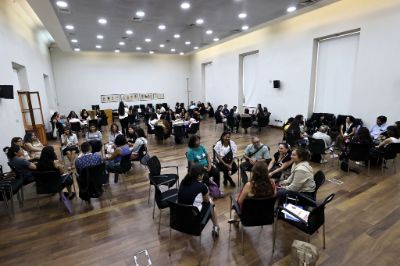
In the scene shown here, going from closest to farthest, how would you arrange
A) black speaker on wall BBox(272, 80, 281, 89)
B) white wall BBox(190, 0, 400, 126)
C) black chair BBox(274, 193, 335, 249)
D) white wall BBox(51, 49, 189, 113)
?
A: black chair BBox(274, 193, 335, 249)
white wall BBox(190, 0, 400, 126)
black speaker on wall BBox(272, 80, 281, 89)
white wall BBox(51, 49, 189, 113)

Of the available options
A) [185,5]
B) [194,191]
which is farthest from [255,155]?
[185,5]

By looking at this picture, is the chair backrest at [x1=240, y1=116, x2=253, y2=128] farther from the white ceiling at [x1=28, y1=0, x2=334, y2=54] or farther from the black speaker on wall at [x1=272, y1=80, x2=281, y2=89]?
the white ceiling at [x1=28, y1=0, x2=334, y2=54]

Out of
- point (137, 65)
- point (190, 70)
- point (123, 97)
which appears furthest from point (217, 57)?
point (123, 97)

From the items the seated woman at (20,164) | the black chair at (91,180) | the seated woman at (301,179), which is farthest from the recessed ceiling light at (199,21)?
the seated woman at (20,164)

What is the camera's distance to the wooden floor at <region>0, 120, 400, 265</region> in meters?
2.73

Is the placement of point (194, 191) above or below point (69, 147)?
above

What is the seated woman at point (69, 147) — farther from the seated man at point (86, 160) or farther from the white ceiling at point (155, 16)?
the white ceiling at point (155, 16)

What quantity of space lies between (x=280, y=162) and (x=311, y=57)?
6515 millimetres

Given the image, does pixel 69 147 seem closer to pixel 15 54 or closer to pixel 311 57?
pixel 15 54

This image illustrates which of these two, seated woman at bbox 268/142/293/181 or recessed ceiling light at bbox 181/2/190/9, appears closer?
seated woman at bbox 268/142/293/181

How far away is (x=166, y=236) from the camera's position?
3.15 metres

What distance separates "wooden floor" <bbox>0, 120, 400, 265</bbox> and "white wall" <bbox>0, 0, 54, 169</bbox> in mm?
2497

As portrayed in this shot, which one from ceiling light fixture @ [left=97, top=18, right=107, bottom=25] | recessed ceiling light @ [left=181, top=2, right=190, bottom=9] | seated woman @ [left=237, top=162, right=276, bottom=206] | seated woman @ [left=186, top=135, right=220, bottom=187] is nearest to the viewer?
seated woman @ [left=237, top=162, right=276, bottom=206]

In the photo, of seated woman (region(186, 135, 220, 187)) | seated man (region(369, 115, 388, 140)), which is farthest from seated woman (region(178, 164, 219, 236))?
seated man (region(369, 115, 388, 140))
